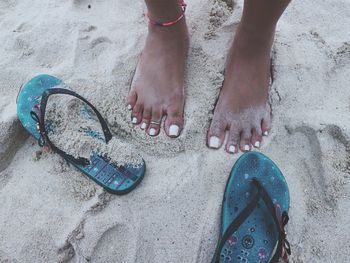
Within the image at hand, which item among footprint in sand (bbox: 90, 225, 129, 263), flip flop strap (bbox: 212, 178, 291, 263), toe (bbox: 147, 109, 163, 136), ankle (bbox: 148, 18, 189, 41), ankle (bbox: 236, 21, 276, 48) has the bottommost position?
footprint in sand (bbox: 90, 225, 129, 263)

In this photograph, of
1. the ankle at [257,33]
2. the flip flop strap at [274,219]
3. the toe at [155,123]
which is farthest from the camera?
the toe at [155,123]

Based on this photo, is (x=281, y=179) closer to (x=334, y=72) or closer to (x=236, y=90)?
(x=236, y=90)

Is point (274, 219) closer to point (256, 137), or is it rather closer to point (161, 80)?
point (256, 137)

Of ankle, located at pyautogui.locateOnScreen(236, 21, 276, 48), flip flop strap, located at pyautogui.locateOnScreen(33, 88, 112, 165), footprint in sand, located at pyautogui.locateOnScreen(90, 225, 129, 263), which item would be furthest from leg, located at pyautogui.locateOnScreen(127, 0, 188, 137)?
footprint in sand, located at pyautogui.locateOnScreen(90, 225, 129, 263)

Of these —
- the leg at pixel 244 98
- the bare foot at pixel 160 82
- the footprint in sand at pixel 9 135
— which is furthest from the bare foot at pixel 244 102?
the footprint in sand at pixel 9 135

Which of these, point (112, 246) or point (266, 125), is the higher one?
point (266, 125)

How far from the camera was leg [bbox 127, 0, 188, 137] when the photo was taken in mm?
1161

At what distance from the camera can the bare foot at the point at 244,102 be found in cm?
113

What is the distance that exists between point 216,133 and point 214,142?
1.2 inches

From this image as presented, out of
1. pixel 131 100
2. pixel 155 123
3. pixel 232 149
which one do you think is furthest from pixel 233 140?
pixel 131 100

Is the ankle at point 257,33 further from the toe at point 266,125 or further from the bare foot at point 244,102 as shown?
the toe at point 266,125

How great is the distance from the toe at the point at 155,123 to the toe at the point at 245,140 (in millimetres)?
260

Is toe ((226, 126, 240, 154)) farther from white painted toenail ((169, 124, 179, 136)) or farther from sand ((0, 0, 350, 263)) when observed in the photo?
white painted toenail ((169, 124, 179, 136))

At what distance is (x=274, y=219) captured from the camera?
1004 mm
